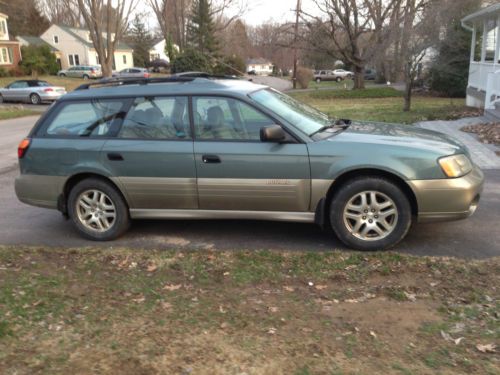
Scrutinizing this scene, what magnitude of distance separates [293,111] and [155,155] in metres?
1.52

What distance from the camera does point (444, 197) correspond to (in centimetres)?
438

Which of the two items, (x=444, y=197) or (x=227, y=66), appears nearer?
(x=444, y=197)

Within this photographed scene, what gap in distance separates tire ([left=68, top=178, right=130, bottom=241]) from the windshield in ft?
5.92

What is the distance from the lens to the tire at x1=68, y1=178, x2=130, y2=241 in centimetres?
507

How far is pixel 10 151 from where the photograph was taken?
11.6 m

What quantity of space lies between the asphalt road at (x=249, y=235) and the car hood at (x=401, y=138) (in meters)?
0.90

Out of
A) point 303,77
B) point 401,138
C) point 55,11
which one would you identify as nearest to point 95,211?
point 401,138

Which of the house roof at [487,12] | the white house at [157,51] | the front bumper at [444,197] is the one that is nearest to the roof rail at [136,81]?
the front bumper at [444,197]

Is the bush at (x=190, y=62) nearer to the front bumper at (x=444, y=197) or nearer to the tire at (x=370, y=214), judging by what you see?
the tire at (x=370, y=214)

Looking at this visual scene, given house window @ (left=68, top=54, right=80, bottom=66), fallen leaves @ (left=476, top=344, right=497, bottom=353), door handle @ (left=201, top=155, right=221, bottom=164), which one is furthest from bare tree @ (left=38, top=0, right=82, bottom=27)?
fallen leaves @ (left=476, top=344, right=497, bottom=353)

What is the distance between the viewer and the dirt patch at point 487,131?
10.3 m

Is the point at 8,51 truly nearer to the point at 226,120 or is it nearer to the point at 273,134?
the point at 226,120

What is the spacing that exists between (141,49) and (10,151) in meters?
71.6

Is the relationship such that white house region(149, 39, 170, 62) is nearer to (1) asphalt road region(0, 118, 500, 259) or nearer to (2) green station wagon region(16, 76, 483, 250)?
(1) asphalt road region(0, 118, 500, 259)
